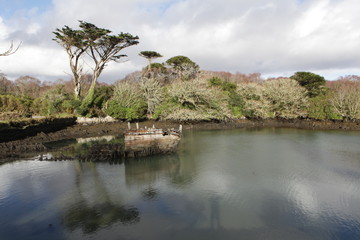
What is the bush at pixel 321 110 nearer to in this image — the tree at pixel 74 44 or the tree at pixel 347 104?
the tree at pixel 347 104

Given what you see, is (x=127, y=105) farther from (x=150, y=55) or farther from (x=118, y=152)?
(x=150, y=55)

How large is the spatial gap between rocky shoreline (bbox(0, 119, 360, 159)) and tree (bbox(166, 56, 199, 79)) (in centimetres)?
1324

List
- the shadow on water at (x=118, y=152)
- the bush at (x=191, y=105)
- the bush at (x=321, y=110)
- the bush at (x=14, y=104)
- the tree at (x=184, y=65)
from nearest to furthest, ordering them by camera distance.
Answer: the shadow on water at (x=118, y=152), the bush at (x=14, y=104), the bush at (x=191, y=105), the bush at (x=321, y=110), the tree at (x=184, y=65)

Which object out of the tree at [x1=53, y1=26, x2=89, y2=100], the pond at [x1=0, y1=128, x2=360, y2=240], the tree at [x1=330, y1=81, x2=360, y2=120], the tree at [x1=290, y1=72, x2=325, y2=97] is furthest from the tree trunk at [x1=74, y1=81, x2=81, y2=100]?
the tree at [x1=290, y1=72, x2=325, y2=97]

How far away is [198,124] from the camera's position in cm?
2531

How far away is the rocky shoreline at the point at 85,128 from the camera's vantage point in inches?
592

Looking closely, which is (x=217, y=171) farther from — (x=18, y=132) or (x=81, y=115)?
(x=81, y=115)

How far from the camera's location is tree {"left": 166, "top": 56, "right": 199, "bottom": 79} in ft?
120

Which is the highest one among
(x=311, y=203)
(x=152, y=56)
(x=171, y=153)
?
(x=152, y=56)

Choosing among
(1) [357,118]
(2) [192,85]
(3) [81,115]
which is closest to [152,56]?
(2) [192,85]

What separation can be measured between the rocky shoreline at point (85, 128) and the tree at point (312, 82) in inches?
273

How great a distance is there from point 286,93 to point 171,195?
75.4ft

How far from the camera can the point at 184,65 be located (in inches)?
1462

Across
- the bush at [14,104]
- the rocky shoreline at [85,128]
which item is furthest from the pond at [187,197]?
the bush at [14,104]
